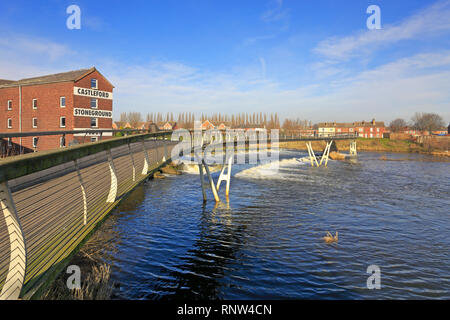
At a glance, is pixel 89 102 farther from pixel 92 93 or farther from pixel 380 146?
pixel 380 146

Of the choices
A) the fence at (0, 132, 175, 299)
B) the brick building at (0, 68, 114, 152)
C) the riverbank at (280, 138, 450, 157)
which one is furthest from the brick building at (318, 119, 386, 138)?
the fence at (0, 132, 175, 299)

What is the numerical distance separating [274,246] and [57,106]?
34.0 meters

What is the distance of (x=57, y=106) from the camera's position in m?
35.3

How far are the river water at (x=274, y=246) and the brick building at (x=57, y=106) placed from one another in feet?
68.9

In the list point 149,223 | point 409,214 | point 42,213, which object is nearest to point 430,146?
point 409,214

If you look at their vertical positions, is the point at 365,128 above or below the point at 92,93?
above

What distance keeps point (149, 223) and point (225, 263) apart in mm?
5369

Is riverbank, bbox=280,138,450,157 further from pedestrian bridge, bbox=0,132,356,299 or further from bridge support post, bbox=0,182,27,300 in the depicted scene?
bridge support post, bbox=0,182,27,300

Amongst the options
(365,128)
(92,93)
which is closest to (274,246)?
(92,93)

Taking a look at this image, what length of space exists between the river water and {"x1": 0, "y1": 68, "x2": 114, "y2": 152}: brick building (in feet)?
68.9

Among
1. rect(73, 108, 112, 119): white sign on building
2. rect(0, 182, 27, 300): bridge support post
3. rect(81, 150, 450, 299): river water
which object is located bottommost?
rect(81, 150, 450, 299): river water

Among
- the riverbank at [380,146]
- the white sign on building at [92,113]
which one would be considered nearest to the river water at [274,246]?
the white sign on building at [92,113]

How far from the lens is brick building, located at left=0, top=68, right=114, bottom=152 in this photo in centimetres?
3475

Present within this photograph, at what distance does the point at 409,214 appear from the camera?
54.7 feet
